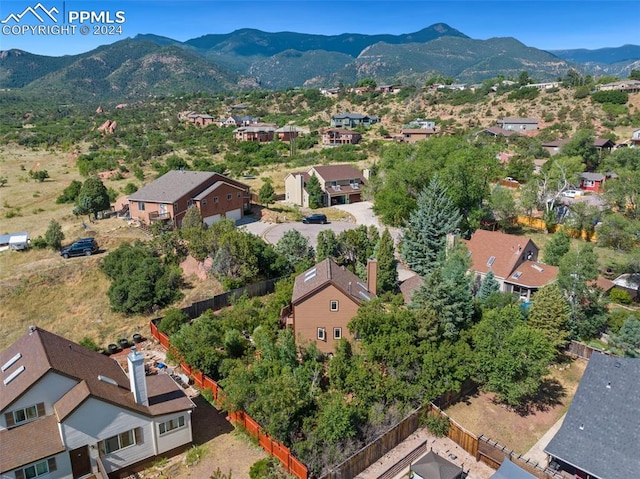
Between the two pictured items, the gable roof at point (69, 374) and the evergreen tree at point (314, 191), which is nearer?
the gable roof at point (69, 374)

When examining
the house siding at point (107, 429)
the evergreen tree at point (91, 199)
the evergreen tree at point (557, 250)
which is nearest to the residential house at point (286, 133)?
the evergreen tree at point (91, 199)

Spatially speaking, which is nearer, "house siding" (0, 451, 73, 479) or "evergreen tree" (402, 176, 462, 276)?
"house siding" (0, 451, 73, 479)

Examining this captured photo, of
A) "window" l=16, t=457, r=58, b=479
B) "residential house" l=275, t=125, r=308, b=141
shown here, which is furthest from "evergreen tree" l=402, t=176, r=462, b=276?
"residential house" l=275, t=125, r=308, b=141

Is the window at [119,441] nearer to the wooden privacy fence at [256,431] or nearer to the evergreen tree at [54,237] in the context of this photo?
the wooden privacy fence at [256,431]

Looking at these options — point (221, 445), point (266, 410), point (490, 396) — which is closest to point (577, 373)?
point (490, 396)

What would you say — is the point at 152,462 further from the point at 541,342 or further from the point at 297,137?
the point at 297,137

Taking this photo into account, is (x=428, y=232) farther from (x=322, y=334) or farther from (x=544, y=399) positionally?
(x=544, y=399)

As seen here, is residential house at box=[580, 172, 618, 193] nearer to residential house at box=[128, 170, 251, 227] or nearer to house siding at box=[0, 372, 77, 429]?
residential house at box=[128, 170, 251, 227]
